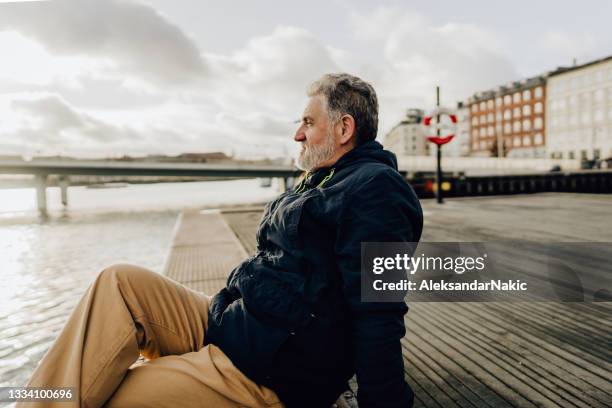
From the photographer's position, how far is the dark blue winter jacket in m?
1.43

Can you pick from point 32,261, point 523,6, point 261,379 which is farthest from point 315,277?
point 32,261

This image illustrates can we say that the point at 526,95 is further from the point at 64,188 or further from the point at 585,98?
the point at 64,188

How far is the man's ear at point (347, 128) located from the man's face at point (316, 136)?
52mm

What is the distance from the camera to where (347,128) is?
5.99 feet

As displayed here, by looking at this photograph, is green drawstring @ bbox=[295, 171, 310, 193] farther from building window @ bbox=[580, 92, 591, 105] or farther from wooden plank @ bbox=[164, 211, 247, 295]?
building window @ bbox=[580, 92, 591, 105]

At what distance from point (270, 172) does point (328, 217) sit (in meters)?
42.2

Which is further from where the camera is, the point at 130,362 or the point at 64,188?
the point at 64,188

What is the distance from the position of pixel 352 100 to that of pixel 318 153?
0.28m

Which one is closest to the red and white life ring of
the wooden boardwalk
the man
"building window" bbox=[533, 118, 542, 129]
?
the wooden boardwalk

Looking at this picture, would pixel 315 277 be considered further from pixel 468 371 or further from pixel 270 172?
pixel 270 172

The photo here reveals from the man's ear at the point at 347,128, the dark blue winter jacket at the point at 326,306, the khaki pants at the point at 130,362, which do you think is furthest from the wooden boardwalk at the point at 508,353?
the man's ear at the point at 347,128

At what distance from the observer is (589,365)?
2842 millimetres

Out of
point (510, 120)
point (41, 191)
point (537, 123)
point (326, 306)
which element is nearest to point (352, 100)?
point (326, 306)

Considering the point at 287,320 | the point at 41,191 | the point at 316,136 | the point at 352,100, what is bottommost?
the point at 287,320
